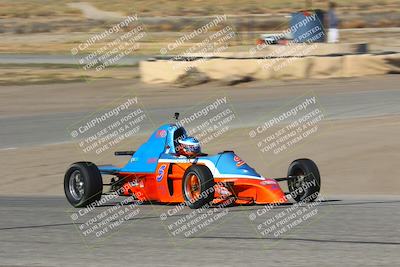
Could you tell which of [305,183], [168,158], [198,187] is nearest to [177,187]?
[168,158]

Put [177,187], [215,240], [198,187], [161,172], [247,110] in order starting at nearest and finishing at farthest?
[215,240], [198,187], [177,187], [161,172], [247,110]

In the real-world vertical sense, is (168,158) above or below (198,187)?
above

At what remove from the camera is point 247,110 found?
92.4 feet

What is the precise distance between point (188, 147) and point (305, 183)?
154cm

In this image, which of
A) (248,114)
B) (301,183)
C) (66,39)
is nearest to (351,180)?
(301,183)

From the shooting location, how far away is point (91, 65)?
4609cm

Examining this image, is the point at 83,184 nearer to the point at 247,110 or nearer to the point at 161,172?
the point at 161,172

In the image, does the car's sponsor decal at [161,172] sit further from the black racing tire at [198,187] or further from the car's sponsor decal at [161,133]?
the black racing tire at [198,187]

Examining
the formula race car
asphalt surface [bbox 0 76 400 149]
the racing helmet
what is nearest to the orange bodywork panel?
the formula race car

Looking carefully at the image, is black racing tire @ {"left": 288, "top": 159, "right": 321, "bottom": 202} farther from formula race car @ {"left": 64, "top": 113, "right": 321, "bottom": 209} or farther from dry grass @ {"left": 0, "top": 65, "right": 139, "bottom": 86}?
dry grass @ {"left": 0, "top": 65, "right": 139, "bottom": 86}

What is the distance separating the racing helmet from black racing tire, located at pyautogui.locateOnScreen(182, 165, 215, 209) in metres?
0.66

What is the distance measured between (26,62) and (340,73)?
20038 millimetres

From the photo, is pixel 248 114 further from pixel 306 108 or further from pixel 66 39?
pixel 66 39

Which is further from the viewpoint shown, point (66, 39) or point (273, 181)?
point (66, 39)
